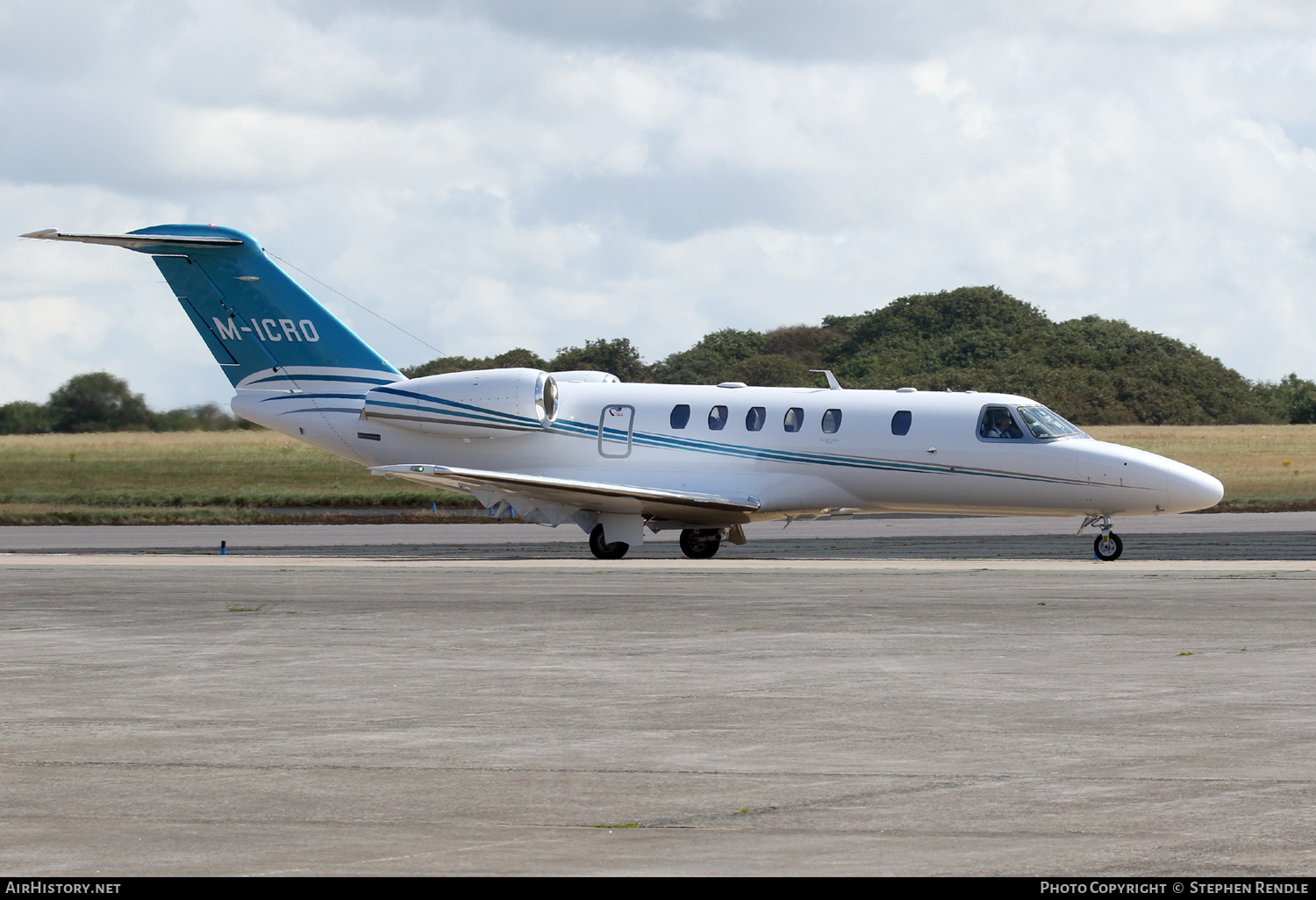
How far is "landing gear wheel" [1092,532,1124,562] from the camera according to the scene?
2500cm

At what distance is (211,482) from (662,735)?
43.9 meters

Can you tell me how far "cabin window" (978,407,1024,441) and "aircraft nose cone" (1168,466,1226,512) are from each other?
2471mm

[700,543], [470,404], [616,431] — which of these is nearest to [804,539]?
[700,543]

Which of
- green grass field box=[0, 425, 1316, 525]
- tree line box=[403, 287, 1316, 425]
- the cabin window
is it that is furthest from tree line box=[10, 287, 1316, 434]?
the cabin window

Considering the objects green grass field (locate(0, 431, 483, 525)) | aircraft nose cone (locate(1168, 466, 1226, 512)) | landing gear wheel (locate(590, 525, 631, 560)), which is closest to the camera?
aircraft nose cone (locate(1168, 466, 1226, 512))

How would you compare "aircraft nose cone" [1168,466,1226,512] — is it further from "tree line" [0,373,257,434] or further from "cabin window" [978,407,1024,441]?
"tree line" [0,373,257,434]

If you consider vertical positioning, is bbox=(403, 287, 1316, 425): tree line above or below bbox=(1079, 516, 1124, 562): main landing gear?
above

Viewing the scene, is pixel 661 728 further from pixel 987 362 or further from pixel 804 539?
pixel 987 362

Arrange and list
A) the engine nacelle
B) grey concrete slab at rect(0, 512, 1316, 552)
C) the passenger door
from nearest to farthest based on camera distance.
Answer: the passenger door, the engine nacelle, grey concrete slab at rect(0, 512, 1316, 552)

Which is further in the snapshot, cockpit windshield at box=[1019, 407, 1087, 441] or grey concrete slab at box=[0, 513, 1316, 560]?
grey concrete slab at box=[0, 513, 1316, 560]

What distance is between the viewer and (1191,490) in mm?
24750

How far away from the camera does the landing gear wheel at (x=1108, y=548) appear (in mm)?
25000

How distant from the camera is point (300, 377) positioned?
28359 mm

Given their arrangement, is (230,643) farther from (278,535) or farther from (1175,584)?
(278,535)
